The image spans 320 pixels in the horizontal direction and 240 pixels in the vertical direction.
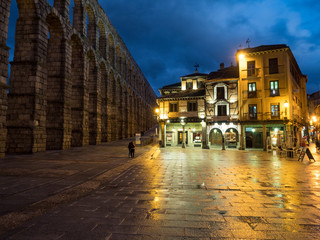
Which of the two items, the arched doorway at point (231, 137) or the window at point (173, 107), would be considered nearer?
the arched doorway at point (231, 137)

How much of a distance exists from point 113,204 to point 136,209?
646 mm

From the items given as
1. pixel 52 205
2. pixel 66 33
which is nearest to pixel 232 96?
pixel 66 33

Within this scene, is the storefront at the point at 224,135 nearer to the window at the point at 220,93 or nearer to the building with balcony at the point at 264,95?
the building with balcony at the point at 264,95

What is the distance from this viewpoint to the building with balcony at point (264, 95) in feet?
80.1

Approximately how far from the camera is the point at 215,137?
90.9ft

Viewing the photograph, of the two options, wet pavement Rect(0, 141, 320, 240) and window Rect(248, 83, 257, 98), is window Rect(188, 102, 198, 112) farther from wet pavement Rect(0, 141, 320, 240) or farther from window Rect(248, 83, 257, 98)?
wet pavement Rect(0, 141, 320, 240)

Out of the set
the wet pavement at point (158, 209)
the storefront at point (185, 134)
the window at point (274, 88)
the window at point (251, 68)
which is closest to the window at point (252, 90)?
the window at point (251, 68)

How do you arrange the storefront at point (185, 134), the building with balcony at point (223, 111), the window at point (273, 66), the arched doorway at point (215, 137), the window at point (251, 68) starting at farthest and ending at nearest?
the storefront at point (185, 134), the arched doorway at point (215, 137), the building with balcony at point (223, 111), the window at point (251, 68), the window at point (273, 66)

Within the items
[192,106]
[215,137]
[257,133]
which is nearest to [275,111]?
[257,133]

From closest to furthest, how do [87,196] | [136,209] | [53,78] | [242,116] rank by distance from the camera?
1. [136,209]
2. [87,196]
3. [53,78]
4. [242,116]

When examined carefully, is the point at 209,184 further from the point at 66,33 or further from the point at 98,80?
the point at 98,80

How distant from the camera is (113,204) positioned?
4.51m

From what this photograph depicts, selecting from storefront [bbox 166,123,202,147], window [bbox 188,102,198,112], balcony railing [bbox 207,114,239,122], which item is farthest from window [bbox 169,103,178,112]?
balcony railing [bbox 207,114,239,122]

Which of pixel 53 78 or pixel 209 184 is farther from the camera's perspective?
pixel 53 78
